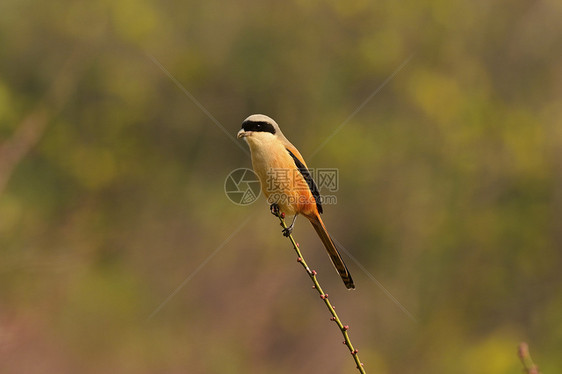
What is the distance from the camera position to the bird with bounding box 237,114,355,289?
Answer: 337 cm

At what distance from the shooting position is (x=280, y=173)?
3475 mm

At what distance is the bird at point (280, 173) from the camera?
337 centimetres

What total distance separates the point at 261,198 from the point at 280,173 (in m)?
4.53

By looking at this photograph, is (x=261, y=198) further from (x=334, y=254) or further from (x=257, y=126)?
(x=257, y=126)

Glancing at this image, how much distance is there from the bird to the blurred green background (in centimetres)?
374

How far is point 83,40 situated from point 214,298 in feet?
14.4

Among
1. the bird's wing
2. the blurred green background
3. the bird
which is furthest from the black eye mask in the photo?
the blurred green background

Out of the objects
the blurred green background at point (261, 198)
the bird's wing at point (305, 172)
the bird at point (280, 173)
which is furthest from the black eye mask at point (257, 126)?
the blurred green background at point (261, 198)

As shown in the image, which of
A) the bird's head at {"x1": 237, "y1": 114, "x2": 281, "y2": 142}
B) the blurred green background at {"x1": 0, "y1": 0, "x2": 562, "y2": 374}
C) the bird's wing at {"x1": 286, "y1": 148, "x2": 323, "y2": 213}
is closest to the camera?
the bird's head at {"x1": 237, "y1": 114, "x2": 281, "y2": 142}

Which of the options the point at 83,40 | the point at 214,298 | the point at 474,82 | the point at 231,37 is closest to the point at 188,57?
the point at 231,37

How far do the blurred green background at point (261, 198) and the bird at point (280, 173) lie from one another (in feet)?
12.3

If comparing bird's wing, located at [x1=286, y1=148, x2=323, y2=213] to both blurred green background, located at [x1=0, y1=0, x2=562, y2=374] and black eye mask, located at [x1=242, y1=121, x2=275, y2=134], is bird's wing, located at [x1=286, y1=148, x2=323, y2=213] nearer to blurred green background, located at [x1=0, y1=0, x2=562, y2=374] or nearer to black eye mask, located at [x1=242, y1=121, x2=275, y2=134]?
black eye mask, located at [x1=242, y1=121, x2=275, y2=134]

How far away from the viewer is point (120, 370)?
6652mm

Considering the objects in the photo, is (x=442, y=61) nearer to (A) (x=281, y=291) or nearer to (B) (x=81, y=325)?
(A) (x=281, y=291)
